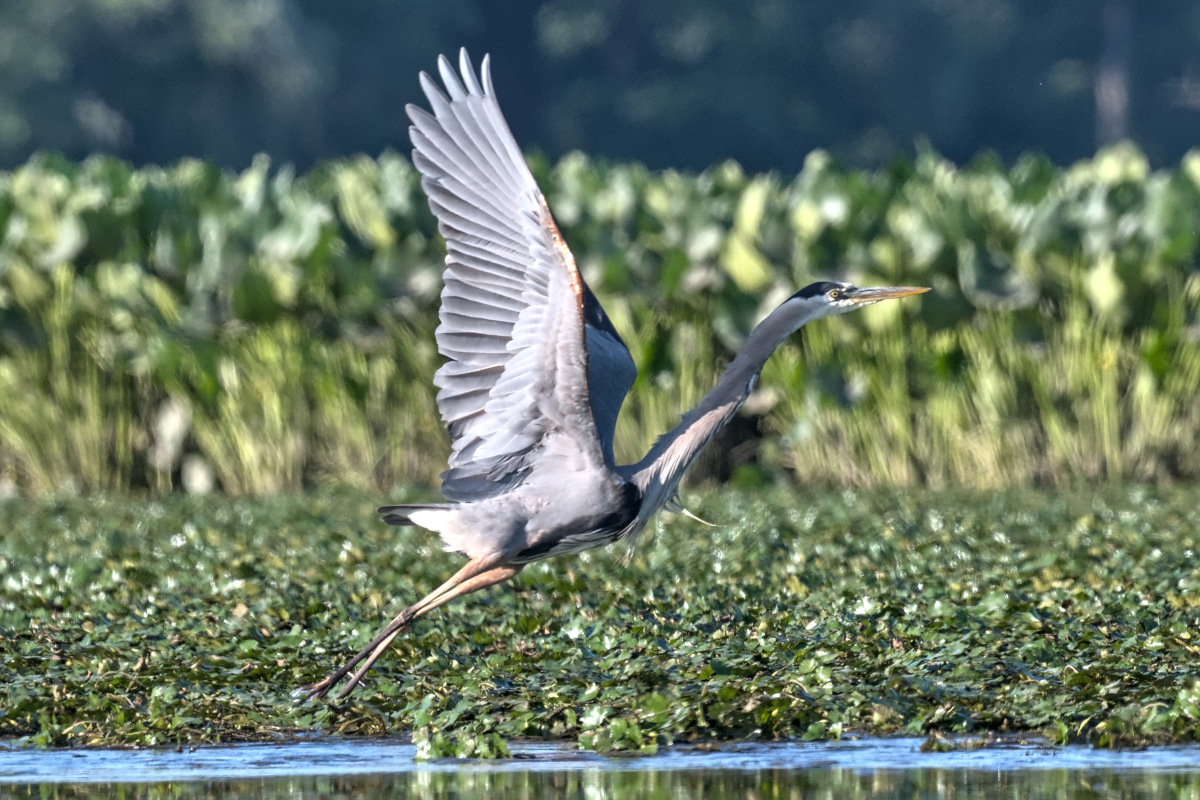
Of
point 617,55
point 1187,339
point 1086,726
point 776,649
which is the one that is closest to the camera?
point 1086,726

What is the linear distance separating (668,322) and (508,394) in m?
6.44

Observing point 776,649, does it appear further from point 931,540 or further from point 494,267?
point 931,540

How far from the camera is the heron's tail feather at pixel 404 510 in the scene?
5617 millimetres

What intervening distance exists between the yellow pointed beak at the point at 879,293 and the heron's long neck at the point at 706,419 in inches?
5.5

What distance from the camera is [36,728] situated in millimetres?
5211

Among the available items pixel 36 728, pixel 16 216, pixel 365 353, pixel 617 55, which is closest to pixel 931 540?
pixel 36 728

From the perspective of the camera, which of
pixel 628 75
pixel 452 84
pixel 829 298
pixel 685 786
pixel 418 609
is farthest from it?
pixel 628 75

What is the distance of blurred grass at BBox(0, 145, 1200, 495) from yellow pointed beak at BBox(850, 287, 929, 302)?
17.8ft

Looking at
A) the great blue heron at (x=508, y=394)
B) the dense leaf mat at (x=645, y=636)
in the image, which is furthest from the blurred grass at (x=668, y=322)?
the great blue heron at (x=508, y=394)

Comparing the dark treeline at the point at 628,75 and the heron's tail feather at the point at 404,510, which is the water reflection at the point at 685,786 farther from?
the dark treeline at the point at 628,75

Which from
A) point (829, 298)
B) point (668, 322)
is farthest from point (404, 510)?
point (668, 322)

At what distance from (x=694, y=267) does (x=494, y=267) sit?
6.33m

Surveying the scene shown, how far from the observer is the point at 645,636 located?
5.82 meters

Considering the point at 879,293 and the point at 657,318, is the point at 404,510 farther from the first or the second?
the point at 657,318
